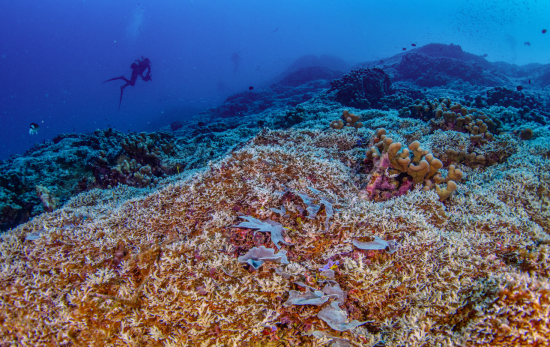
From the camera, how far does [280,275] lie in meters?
1.83

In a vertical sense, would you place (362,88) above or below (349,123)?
above

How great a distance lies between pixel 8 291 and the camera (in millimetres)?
1737

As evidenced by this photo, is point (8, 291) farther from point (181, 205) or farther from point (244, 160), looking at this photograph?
point (244, 160)

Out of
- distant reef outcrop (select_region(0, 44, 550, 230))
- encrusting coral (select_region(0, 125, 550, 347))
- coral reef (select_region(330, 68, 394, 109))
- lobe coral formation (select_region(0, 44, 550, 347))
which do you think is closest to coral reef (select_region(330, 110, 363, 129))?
distant reef outcrop (select_region(0, 44, 550, 230))

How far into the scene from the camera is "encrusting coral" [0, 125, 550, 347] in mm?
1570

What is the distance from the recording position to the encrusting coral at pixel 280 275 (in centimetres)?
157

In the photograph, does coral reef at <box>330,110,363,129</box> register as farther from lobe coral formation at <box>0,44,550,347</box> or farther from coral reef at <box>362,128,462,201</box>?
lobe coral formation at <box>0,44,550,347</box>

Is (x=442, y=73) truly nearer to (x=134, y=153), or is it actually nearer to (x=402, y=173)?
(x=402, y=173)

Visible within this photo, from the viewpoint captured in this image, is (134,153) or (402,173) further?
(134,153)

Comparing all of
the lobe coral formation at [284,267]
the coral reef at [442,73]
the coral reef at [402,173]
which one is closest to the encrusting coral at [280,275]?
the lobe coral formation at [284,267]

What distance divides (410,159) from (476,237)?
142cm

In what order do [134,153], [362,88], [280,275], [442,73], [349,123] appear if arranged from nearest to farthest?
[280,275], [134,153], [349,123], [362,88], [442,73]

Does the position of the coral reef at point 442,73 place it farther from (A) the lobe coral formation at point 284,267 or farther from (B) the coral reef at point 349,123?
(A) the lobe coral formation at point 284,267

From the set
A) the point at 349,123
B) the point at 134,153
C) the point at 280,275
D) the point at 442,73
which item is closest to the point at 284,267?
the point at 280,275
